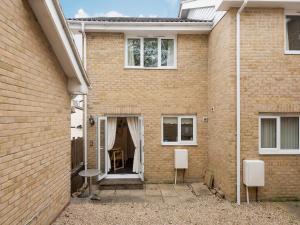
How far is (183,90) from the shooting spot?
10289 millimetres

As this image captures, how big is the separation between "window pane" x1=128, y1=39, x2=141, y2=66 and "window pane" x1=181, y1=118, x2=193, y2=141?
2966 millimetres

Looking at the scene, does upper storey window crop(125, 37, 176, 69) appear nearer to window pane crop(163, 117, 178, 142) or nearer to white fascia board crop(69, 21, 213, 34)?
white fascia board crop(69, 21, 213, 34)

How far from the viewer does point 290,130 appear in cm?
822

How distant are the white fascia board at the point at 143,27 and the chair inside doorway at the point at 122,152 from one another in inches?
210

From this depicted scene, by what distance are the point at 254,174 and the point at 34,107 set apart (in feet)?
20.2

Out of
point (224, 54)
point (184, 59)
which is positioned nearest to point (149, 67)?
point (184, 59)

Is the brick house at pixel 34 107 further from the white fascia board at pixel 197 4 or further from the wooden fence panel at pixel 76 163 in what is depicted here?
the white fascia board at pixel 197 4

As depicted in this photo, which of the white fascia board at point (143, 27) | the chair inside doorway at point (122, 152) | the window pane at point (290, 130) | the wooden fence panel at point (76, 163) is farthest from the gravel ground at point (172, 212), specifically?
the white fascia board at point (143, 27)

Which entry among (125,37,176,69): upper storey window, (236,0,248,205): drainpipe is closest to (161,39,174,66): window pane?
(125,37,176,69): upper storey window

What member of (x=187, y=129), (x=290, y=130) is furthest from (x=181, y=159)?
(x=290, y=130)

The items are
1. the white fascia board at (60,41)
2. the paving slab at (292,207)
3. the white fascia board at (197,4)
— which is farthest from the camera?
the white fascia board at (197,4)

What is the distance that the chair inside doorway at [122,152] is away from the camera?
465 inches

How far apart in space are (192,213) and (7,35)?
19.6 ft

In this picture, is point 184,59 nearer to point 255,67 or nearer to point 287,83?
point 255,67
